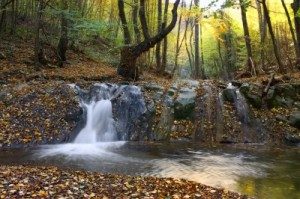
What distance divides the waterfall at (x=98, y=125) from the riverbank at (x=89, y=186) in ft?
16.9

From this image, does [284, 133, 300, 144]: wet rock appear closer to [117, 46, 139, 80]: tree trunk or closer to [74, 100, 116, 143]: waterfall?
[74, 100, 116, 143]: waterfall

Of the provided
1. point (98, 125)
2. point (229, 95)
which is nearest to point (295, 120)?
point (229, 95)

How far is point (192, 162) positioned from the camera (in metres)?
10.6

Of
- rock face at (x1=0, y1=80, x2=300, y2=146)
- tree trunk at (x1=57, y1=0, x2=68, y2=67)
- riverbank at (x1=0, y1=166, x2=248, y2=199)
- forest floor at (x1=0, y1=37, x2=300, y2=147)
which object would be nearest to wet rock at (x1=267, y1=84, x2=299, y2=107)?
rock face at (x1=0, y1=80, x2=300, y2=146)

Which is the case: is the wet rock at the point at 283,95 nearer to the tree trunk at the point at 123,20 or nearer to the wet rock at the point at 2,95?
the tree trunk at the point at 123,20

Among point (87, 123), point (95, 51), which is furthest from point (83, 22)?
point (95, 51)

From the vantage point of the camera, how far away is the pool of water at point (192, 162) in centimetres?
864

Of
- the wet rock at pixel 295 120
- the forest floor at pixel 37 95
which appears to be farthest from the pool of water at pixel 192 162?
the wet rock at pixel 295 120

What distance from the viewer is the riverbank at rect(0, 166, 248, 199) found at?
20.7 feet

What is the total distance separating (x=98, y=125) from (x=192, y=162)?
4.59 m

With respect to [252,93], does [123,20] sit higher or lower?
higher

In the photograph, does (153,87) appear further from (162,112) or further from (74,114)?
(74,114)

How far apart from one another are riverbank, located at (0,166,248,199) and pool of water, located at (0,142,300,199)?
1.17m

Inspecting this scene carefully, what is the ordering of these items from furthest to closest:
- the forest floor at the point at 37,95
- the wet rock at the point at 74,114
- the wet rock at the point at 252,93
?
the wet rock at the point at 252,93 < the wet rock at the point at 74,114 < the forest floor at the point at 37,95
